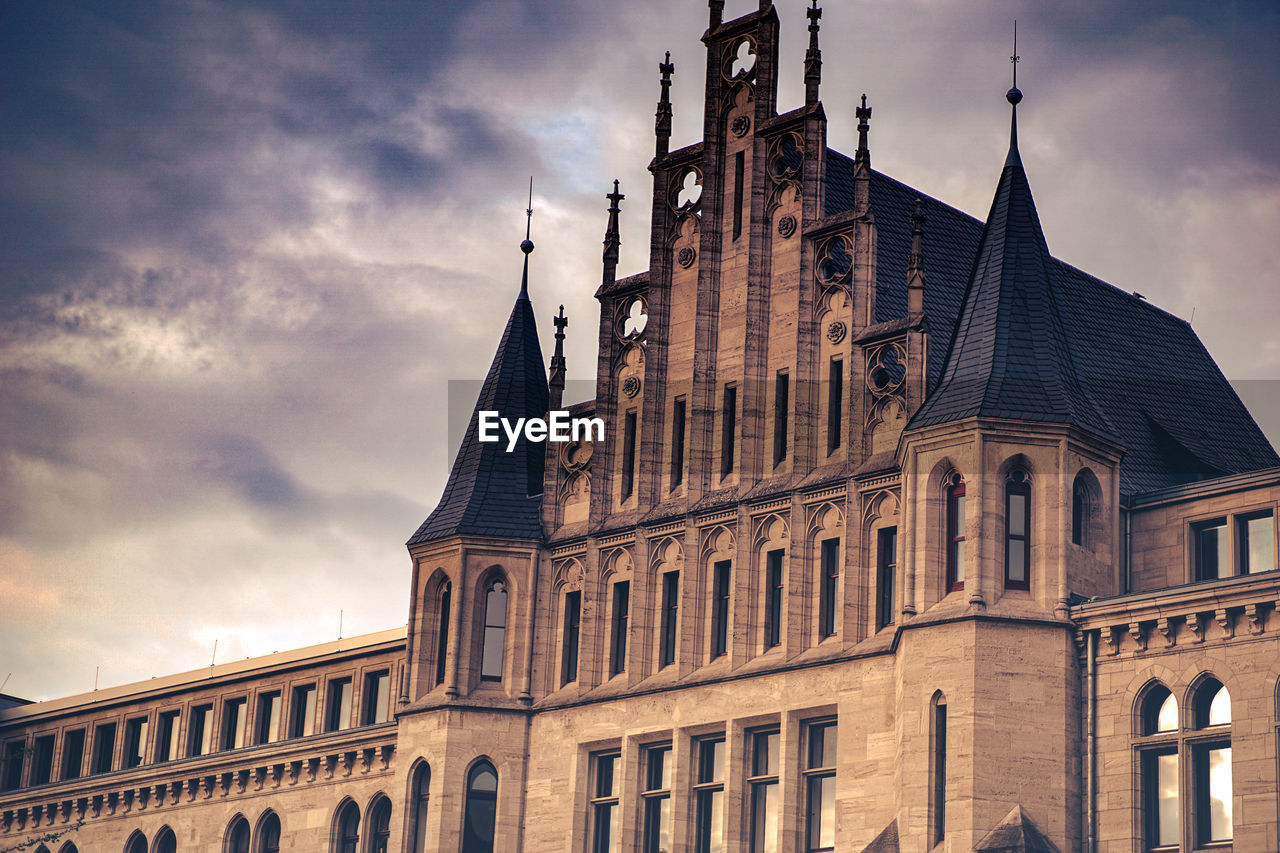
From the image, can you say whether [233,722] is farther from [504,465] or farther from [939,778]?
[939,778]

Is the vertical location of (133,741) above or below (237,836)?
above

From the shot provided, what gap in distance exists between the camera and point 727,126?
5984 centimetres

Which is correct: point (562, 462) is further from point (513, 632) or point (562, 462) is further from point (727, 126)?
point (727, 126)

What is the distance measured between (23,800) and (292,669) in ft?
36.7

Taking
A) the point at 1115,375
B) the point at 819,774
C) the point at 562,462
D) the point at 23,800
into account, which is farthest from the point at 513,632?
the point at 23,800

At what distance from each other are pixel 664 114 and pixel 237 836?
21.6 metres

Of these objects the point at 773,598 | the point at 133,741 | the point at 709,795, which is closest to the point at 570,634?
the point at 709,795

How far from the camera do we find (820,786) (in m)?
53.1

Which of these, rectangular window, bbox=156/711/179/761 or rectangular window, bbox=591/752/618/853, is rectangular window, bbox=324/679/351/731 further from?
rectangular window, bbox=591/752/618/853

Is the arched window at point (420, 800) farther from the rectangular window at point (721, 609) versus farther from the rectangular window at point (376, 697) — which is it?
the rectangular window at point (721, 609)

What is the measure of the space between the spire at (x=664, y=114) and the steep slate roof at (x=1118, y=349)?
3793mm

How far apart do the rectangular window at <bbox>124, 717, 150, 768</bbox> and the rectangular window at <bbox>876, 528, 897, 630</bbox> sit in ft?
87.8

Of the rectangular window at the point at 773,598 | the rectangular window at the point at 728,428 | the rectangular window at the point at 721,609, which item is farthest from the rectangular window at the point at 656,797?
the rectangular window at the point at 728,428

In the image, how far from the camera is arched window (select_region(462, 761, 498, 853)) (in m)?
58.1
